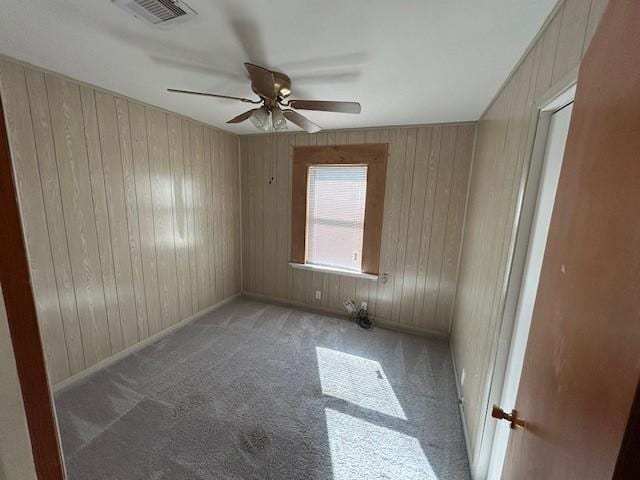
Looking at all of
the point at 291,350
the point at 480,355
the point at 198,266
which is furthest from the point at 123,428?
the point at 480,355

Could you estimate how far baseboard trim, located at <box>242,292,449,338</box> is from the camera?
2.97m

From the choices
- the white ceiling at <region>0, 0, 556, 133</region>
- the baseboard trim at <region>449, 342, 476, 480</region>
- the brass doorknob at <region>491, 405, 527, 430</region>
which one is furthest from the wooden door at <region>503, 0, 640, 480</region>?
the baseboard trim at <region>449, 342, 476, 480</region>

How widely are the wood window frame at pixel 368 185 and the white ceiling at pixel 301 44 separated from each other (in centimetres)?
86

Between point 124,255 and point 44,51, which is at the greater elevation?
point 44,51

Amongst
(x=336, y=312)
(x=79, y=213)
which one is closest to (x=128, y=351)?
(x=79, y=213)

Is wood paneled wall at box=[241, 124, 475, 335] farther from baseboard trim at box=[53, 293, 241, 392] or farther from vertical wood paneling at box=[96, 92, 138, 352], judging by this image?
vertical wood paneling at box=[96, 92, 138, 352]

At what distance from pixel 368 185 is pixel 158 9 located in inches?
89.0

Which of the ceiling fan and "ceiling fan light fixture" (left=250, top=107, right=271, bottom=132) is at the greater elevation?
the ceiling fan

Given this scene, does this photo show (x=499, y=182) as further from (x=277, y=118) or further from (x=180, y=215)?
(x=180, y=215)

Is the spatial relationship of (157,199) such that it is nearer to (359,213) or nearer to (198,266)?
(198,266)

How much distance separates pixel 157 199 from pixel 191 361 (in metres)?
1.59

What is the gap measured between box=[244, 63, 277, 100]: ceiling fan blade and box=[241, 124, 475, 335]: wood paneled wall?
1607mm

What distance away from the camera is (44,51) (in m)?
1.52

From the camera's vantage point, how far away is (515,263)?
1.27 m
